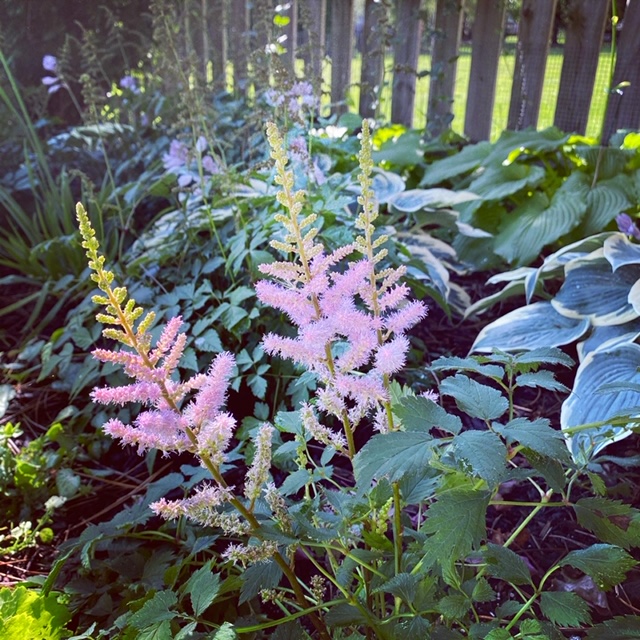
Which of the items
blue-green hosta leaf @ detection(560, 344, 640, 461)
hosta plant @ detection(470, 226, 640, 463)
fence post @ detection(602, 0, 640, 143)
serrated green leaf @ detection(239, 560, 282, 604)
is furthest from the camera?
fence post @ detection(602, 0, 640, 143)

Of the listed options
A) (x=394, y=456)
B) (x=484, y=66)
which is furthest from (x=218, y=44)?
(x=394, y=456)

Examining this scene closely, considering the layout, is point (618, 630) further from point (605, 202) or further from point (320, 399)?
point (605, 202)

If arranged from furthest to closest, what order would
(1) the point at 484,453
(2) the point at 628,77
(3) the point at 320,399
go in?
(2) the point at 628,77, (3) the point at 320,399, (1) the point at 484,453

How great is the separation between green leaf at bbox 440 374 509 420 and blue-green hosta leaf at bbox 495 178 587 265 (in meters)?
1.32

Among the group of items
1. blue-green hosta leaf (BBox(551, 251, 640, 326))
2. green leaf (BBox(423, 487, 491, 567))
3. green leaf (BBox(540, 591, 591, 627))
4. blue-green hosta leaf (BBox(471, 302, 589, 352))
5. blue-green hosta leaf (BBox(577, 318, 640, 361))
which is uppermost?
green leaf (BBox(423, 487, 491, 567))

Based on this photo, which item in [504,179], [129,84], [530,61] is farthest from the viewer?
[129,84]

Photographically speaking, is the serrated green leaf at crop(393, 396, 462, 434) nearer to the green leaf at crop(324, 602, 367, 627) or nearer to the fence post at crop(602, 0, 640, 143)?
the green leaf at crop(324, 602, 367, 627)

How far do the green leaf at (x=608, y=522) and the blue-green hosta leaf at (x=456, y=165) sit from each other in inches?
67.2

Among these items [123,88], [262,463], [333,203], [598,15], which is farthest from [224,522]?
[123,88]

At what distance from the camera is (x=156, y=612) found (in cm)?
57

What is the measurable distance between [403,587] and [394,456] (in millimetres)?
160

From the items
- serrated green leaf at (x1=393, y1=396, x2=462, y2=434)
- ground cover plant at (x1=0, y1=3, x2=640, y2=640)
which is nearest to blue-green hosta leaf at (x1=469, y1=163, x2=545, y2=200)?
ground cover plant at (x1=0, y1=3, x2=640, y2=640)

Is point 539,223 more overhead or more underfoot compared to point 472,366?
more underfoot

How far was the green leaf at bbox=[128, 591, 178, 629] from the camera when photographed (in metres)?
0.57
